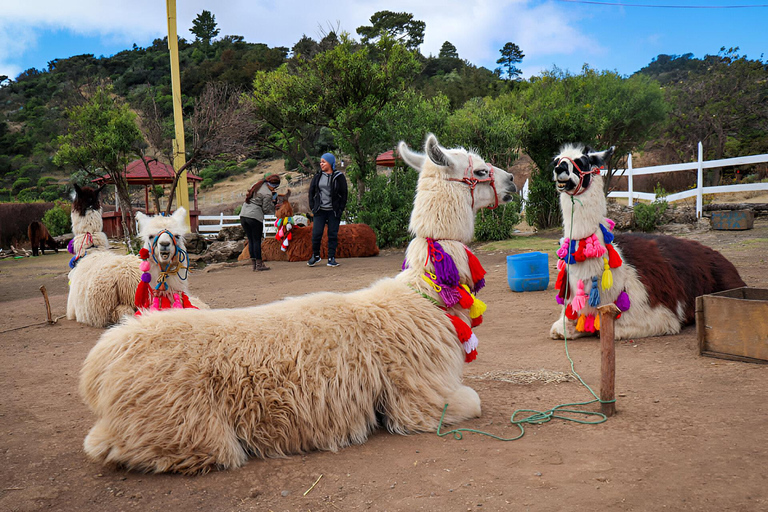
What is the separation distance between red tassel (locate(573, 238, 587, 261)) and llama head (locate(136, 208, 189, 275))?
3.70m

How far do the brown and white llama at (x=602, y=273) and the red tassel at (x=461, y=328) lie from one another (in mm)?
2142

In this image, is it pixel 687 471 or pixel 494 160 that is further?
pixel 494 160

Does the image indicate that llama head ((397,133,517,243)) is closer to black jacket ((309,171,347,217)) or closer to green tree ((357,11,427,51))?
black jacket ((309,171,347,217))

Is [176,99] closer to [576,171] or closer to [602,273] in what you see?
[576,171]

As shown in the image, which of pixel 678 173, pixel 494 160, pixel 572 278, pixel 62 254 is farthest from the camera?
pixel 678 173

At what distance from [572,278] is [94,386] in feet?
13.2

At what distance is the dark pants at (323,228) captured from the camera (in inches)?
440

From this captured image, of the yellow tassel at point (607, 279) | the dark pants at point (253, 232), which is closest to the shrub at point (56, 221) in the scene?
the dark pants at point (253, 232)

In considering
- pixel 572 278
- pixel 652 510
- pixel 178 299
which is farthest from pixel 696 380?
pixel 178 299

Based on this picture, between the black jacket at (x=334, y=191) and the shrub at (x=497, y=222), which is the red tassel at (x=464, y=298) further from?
the shrub at (x=497, y=222)

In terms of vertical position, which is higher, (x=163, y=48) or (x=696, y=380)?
(x=163, y=48)

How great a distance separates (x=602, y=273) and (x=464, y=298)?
2.22m

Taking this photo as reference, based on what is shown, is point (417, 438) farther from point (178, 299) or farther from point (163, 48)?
point (163, 48)

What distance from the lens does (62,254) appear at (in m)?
20.5
